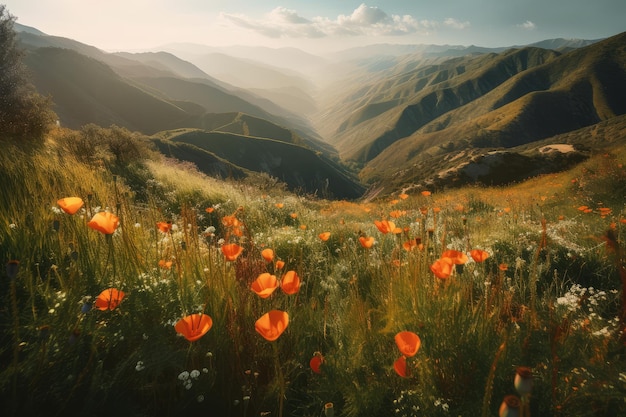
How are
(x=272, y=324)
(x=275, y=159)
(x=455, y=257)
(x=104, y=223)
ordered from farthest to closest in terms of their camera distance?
1. (x=275, y=159)
2. (x=455, y=257)
3. (x=104, y=223)
4. (x=272, y=324)

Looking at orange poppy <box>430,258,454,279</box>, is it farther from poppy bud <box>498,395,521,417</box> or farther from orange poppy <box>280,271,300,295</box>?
poppy bud <box>498,395,521,417</box>

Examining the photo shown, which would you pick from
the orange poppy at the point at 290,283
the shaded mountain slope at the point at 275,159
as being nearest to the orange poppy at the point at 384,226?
the orange poppy at the point at 290,283

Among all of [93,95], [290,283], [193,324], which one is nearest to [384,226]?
[290,283]

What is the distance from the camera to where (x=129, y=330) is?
1717 millimetres

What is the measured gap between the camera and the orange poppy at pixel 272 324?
4.38 ft

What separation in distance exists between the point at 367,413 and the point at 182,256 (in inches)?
68.6

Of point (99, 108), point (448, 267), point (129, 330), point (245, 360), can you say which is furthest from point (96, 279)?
point (99, 108)

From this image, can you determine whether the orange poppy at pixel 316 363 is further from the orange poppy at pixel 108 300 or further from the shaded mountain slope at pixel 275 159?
the shaded mountain slope at pixel 275 159

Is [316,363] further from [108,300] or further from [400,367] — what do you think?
[108,300]

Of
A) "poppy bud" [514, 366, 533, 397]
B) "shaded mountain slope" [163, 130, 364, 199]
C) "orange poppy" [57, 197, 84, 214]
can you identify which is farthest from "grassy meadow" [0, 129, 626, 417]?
"shaded mountain slope" [163, 130, 364, 199]

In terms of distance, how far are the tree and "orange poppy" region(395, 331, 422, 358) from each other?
1096 centimetres

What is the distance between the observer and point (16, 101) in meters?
12.8

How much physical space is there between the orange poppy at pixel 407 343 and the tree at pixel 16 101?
10959 millimetres

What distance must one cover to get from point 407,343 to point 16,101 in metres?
17.3
